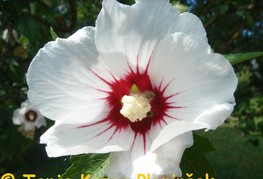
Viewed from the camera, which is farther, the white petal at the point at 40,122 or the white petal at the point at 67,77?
the white petal at the point at 40,122

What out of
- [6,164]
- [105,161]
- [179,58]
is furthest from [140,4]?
[6,164]

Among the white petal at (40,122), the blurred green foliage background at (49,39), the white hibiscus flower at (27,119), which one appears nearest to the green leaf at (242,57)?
the blurred green foliage background at (49,39)

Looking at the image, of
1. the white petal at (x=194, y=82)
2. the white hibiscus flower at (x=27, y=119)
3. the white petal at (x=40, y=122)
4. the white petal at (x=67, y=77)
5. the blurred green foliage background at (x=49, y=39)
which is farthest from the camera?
the white petal at (x=40, y=122)

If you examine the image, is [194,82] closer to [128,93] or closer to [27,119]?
[128,93]

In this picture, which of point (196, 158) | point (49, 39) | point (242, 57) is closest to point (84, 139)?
point (196, 158)

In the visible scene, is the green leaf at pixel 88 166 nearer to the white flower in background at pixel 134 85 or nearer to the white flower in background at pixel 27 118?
the white flower in background at pixel 134 85

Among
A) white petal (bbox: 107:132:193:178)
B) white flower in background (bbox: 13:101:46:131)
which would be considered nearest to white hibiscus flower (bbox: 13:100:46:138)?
white flower in background (bbox: 13:101:46:131)
